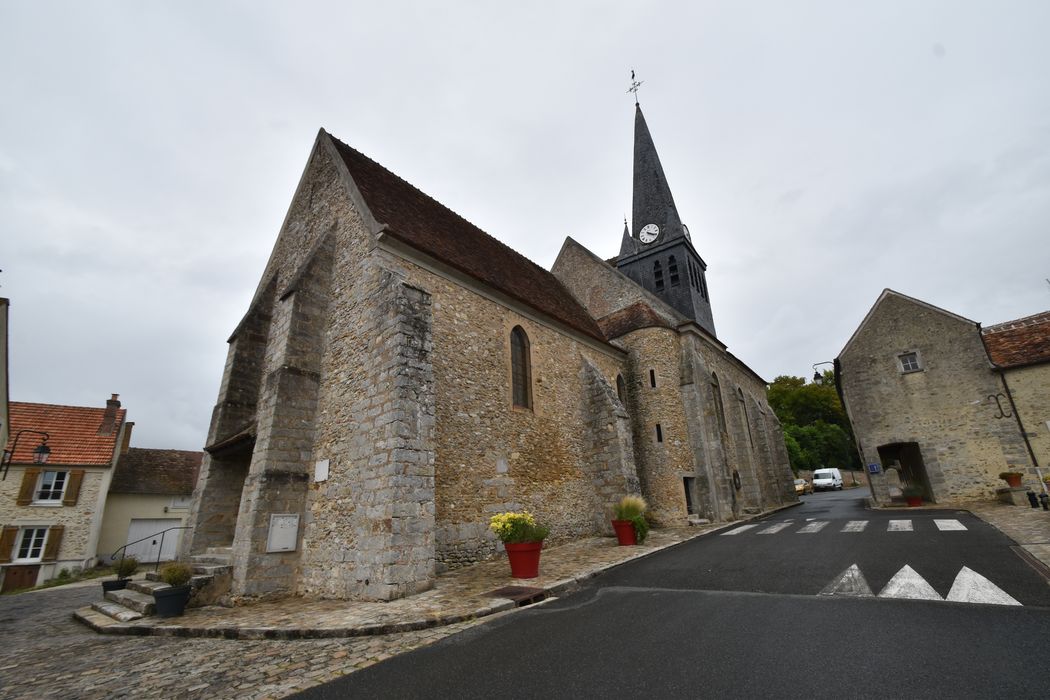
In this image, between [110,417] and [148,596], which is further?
[110,417]

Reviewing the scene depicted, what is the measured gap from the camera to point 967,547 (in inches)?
282

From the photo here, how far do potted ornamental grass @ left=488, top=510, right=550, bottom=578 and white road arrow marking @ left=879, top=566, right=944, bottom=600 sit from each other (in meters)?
4.56

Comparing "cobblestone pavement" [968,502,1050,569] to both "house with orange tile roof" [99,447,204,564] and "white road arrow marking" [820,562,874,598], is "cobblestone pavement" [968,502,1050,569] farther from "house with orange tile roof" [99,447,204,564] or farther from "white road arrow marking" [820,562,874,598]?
"house with orange tile roof" [99,447,204,564]

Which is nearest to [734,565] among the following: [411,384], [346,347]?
[411,384]

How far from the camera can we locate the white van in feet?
112

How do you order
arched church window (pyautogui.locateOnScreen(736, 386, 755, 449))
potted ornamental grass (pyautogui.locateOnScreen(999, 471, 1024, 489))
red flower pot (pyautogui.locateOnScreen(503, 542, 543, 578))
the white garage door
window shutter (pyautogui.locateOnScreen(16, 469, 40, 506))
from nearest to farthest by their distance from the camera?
1. red flower pot (pyautogui.locateOnScreen(503, 542, 543, 578))
2. potted ornamental grass (pyautogui.locateOnScreen(999, 471, 1024, 489))
3. window shutter (pyautogui.locateOnScreen(16, 469, 40, 506))
4. the white garage door
5. arched church window (pyautogui.locateOnScreen(736, 386, 755, 449))

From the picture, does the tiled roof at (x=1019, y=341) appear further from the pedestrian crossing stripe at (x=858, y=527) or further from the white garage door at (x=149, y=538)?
the white garage door at (x=149, y=538)

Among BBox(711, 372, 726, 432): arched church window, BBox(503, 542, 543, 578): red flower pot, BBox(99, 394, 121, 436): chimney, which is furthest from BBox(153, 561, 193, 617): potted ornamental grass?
BBox(99, 394, 121, 436): chimney

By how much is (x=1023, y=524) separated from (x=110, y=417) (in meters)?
30.1

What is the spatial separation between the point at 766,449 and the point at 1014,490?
9.55 meters

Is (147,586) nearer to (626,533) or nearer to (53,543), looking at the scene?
(626,533)

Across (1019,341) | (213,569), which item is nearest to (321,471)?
(213,569)

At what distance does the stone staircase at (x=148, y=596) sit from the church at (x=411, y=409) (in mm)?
257

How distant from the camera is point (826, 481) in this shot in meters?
34.2
